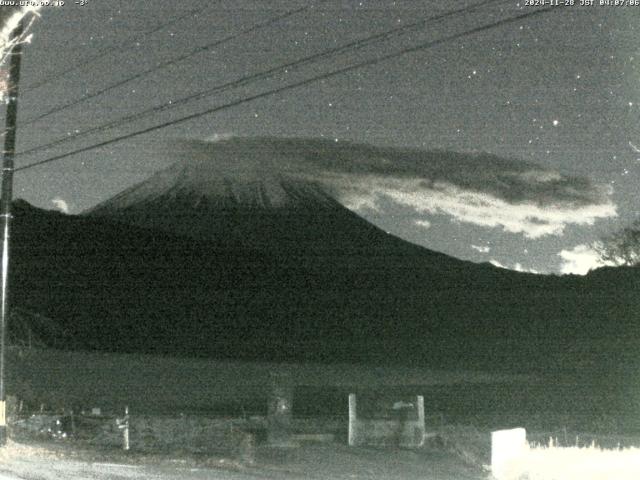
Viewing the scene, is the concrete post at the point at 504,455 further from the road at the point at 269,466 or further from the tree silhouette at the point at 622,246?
the tree silhouette at the point at 622,246

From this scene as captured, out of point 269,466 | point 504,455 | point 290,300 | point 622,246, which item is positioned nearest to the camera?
point 269,466

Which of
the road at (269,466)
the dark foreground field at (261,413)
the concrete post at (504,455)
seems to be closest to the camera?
the road at (269,466)

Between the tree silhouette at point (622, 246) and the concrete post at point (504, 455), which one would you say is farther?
the tree silhouette at point (622, 246)

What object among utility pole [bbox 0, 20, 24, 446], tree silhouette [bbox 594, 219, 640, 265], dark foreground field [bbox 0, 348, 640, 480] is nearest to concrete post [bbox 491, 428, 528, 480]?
dark foreground field [bbox 0, 348, 640, 480]

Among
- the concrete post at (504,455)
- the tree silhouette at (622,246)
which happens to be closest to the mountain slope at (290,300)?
the tree silhouette at (622,246)

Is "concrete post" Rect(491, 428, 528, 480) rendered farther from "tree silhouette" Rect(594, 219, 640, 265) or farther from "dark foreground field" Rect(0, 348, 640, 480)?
"tree silhouette" Rect(594, 219, 640, 265)

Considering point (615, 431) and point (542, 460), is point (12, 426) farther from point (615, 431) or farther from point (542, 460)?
point (615, 431)

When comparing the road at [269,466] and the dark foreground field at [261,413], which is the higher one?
the dark foreground field at [261,413]

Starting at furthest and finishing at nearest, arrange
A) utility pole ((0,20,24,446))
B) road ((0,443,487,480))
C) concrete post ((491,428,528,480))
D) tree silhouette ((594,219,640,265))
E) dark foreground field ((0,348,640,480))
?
tree silhouette ((594,219,640,265)) → utility pole ((0,20,24,446)) → dark foreground field ((0,348,640,480)) → concrete post ((491,428,528,480)) → road ((0,443,487,480))

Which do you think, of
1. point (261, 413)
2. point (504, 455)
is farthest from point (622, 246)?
point (504, 455)

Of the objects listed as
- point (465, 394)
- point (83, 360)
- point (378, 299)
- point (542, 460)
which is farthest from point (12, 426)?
point (378, 299)

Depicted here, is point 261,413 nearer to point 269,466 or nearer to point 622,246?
point 269,466
